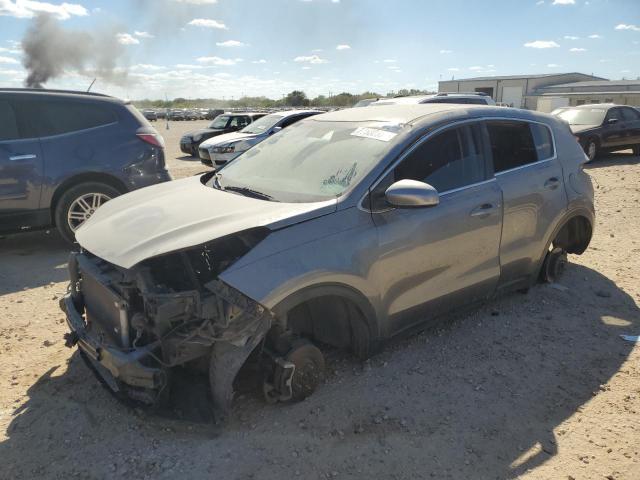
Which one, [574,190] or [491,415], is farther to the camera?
[574,190]

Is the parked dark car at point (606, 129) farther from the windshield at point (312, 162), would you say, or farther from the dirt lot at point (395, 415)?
the windshield at point (312, 162)

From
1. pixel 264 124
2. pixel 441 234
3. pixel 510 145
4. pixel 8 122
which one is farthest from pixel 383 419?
pixel 264 124

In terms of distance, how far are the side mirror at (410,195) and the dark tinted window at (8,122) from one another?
4912 millimetres

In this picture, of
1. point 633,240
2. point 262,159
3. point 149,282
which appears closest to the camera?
point 149,282

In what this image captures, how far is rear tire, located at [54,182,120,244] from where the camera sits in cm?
602

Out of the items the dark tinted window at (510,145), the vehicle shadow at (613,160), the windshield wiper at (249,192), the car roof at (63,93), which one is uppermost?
the car roof at (63,93)

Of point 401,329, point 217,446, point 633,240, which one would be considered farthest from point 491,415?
point 633,240

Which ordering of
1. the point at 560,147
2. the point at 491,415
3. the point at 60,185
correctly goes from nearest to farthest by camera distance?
the point at 491,415 < the point at 560,147 < the point at 60,185

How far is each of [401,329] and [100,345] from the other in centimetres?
187

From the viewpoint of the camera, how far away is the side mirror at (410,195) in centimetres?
307

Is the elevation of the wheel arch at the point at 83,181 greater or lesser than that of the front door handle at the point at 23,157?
lesser

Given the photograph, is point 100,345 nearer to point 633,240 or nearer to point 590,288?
point 590,288

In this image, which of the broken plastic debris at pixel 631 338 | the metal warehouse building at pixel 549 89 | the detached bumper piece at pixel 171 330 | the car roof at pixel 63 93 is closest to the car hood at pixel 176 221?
the detached bumper piece at pixel 171 330

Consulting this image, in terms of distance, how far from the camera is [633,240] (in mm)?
6500
